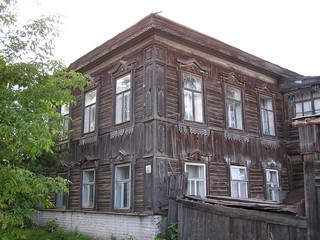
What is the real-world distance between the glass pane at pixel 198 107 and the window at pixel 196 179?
1.66 metres

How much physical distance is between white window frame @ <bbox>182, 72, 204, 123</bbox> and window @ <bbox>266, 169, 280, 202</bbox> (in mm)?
4289

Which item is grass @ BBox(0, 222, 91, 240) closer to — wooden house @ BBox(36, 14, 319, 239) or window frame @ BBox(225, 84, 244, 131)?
wooden house @ BBox(36, 14, 319, 239)

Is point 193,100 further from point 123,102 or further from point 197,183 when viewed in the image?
point 197,183

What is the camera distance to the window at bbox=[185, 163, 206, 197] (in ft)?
37.9

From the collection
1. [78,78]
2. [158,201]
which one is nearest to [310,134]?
[78,78]

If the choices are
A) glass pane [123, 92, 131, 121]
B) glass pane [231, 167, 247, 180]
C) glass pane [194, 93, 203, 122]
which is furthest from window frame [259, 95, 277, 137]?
glass pane [123, 92, 131, 121]

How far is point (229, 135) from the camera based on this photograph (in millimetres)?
13203

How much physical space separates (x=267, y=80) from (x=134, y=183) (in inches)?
321

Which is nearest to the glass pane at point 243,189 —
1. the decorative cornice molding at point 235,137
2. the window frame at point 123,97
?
the decorative cornice molding at point 235,137

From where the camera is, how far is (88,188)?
1354 centimetres

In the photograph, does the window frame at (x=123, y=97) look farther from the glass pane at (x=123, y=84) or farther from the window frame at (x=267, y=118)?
the window frame at (x=267, y=118)

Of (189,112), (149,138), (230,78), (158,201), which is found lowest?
(158,201)

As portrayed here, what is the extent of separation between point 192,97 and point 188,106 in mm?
404

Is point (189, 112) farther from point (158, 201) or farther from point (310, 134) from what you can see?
point (310, 134)
